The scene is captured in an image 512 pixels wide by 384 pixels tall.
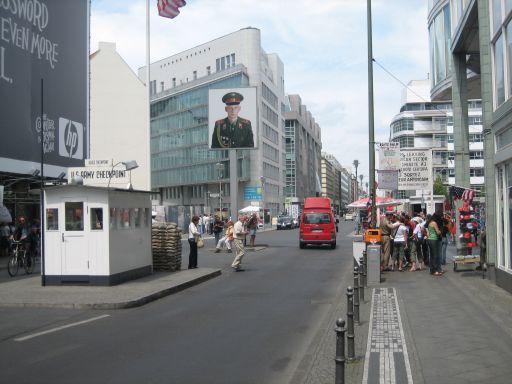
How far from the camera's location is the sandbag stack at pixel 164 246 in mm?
18344

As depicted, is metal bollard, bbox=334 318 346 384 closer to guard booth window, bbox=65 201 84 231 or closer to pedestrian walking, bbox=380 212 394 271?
guard booth window, bbox=65 201 84 231

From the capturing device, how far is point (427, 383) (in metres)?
5.91

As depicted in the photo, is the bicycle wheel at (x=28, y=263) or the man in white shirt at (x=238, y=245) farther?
the man in white shirt at (x=238, y=245)

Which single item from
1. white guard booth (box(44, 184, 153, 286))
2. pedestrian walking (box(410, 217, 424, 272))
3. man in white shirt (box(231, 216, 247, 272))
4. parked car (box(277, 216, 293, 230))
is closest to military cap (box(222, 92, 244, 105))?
man in white shirt (box(231, 216, 247, 272))

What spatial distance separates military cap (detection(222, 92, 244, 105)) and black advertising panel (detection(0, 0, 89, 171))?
31.3ft

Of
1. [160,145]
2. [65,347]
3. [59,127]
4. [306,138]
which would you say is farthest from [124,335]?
[306,138]

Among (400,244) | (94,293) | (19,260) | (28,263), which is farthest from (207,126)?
(94,293)

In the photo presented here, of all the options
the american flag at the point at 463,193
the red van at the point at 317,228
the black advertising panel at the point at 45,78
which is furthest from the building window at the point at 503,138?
the black advertising panel at the point at 45,78

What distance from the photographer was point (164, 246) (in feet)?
60.2

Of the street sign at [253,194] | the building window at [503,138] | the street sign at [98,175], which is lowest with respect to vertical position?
the street sign at [98,175]

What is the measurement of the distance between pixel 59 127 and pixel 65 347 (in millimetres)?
27134

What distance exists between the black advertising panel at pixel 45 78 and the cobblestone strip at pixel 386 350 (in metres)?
22.6

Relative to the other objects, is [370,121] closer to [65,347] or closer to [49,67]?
[65,347]

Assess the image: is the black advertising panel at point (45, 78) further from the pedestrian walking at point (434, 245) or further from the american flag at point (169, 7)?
the pedestrian walking at point (434, 245)
